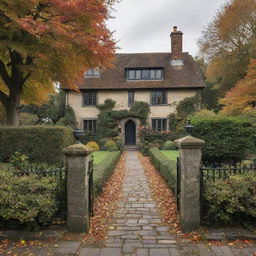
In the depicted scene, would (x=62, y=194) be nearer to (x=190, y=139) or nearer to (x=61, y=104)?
(x=190, y=139)

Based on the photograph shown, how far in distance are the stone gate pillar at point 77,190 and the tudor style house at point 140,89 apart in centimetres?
2072

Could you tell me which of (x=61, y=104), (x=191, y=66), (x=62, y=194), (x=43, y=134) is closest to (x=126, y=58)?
(x=191, y=66)

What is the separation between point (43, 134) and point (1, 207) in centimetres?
486

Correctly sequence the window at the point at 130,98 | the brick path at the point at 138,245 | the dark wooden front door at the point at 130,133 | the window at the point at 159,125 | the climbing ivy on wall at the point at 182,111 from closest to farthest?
the brick path at the point at 138,245 < the climbing ivy on wall at the point at 182,111 < the window at the point at 159,125 < the window at the point at 130,98 < the dark wooden front door at the point at 130,133

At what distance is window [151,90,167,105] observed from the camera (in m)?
26.1

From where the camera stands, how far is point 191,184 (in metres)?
5.24

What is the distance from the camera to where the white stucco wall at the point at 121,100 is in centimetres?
2592

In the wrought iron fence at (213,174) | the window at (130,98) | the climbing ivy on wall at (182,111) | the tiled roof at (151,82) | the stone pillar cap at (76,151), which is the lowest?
the wrought iron fence at (213,174)

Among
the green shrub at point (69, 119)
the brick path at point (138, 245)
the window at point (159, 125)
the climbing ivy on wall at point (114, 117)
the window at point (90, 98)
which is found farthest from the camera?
the window at point (90, 98)

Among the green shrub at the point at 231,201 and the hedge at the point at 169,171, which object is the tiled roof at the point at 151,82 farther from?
the green shrub at the point at 231,201

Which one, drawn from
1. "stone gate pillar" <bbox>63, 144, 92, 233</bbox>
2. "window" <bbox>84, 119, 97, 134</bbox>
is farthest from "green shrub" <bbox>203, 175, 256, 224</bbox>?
"window" <bbox>84, 119, 97, 134</bbox>

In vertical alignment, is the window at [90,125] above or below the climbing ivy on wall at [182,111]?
below

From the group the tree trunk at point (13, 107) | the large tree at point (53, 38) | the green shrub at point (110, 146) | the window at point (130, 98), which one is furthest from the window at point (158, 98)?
the tree trunk at point (13, 107)

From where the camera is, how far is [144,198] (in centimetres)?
775
